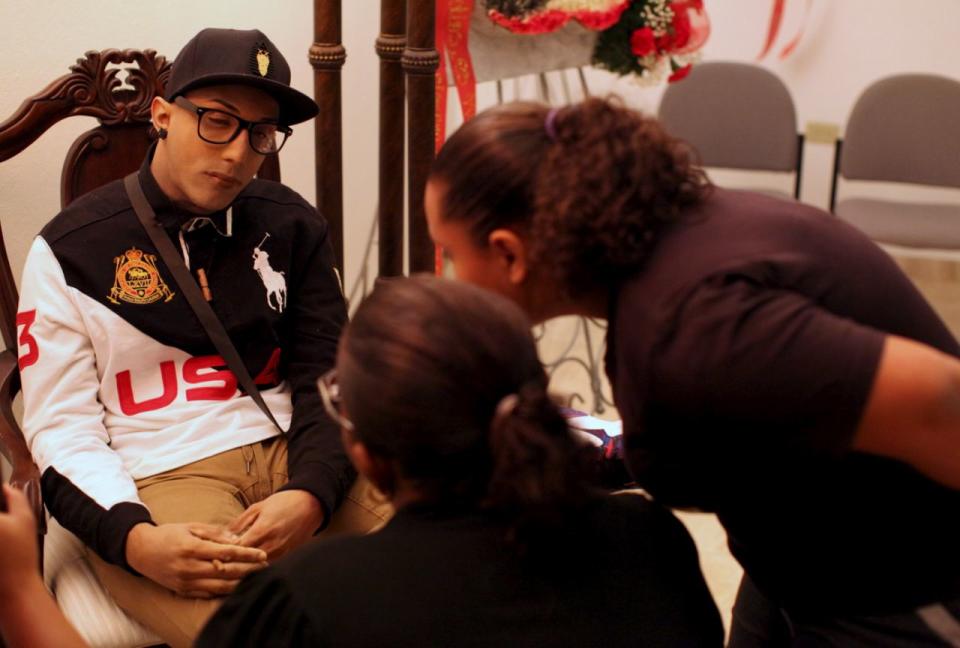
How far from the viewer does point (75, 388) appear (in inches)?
74.6

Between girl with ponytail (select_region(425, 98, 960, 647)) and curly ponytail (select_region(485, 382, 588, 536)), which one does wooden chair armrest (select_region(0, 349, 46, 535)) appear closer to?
girl with ponytail (select_region(425, 98, 960, 647))

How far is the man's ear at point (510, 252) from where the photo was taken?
4.03ft

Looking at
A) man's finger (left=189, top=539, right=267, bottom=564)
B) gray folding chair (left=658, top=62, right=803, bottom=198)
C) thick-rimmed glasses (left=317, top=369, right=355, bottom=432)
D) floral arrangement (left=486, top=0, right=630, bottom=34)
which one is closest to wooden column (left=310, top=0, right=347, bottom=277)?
floral arrangement (left=486, top=0, right=630, bottom=34)

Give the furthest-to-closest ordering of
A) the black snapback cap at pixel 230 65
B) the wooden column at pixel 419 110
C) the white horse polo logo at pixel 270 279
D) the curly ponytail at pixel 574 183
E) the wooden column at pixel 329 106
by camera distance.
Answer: the wooden column at pixel 329 106 < the wooden column at pixel 419 110 < the white horse polo logo at pixel 270 279 < the black snapback cap at pixel 230 65 < the curly ponytail at pixel 574 183

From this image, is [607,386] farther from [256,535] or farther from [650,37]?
[256,535]

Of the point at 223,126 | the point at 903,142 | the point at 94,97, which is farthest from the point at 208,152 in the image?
the point at 903,142

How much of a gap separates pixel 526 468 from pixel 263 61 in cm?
122

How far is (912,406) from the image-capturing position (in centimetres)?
103

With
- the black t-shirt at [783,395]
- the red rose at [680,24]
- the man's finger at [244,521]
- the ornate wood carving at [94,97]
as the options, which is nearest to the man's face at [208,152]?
the ornate wood carving at [94,97]

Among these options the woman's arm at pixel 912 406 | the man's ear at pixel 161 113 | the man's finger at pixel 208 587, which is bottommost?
the man's finger at pixel 208 587

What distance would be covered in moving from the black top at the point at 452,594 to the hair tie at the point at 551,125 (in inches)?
17.5

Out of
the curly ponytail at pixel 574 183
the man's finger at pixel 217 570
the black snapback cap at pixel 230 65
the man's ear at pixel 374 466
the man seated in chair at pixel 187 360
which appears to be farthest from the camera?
the black snapback cap at pixel 230 65

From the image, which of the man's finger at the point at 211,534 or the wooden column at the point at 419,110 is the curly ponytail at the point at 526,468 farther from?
the wooden column at the point at 419,110

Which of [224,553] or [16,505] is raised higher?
[16,505]
